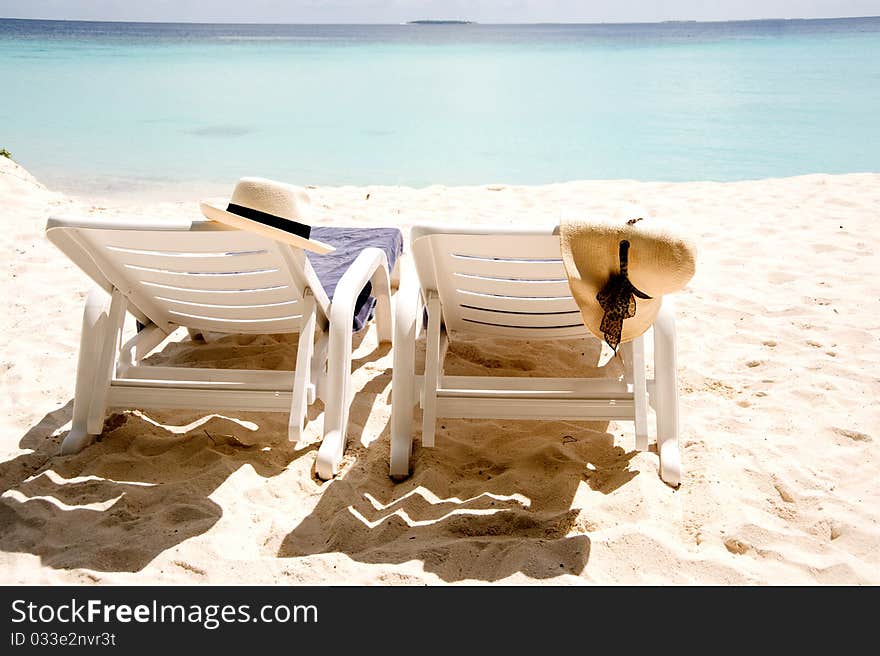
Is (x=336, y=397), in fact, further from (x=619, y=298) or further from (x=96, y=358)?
(x=619, y=298)

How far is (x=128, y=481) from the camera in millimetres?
3012

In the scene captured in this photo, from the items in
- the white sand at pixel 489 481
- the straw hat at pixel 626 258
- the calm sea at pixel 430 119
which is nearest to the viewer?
the straw hat at pixel 626 258

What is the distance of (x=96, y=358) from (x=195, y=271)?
0.55m

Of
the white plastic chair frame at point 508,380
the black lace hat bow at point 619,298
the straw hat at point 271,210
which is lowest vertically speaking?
the white plastic chair frame at point 508,380

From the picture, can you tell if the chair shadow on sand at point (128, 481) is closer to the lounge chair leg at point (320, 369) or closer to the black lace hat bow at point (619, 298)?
the lounge chair leg at point (320, 369)

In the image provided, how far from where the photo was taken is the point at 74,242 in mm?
2867

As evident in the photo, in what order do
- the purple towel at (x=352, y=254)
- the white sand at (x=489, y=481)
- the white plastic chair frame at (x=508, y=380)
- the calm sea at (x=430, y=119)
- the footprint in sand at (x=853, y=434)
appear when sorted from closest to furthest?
the white sand at (x=489, y=481)
the white plastic chair frame at (x=508, y=380)
the footprint in sand at (x=853, y=434)
the purple towel at (x=352, y=254)
the calm sea at (x=430, y=119)

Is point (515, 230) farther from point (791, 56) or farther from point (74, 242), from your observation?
point (791, 56)

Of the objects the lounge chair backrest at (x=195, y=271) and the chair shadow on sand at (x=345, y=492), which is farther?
the lounge chair backrest at (x=195, y=271)

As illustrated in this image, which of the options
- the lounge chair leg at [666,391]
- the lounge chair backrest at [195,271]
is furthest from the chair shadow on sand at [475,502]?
the lounge chair backrest at [195,271]

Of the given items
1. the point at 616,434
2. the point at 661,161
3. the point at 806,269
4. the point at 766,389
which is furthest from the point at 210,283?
the point at 661,161

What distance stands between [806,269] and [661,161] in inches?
316

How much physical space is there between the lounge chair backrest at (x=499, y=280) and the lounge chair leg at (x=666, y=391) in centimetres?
34

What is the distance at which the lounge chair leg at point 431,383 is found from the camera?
3.01 meters
